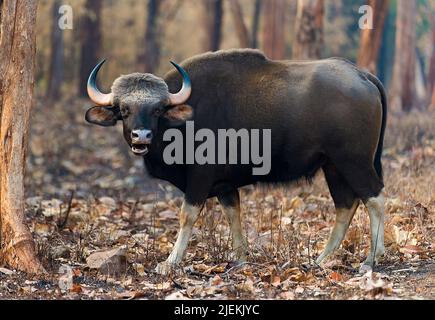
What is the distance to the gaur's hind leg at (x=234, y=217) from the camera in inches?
368

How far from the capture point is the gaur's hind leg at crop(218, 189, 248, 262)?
9359 millimetres

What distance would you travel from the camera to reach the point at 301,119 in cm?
885

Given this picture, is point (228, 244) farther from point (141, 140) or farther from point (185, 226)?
point (141, 140)

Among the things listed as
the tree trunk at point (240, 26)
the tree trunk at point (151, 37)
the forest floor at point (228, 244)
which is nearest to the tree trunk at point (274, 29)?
the tree trunk at point (240, 26)

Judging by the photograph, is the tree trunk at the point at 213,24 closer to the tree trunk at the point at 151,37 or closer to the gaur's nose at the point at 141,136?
the tree trunk at the point at 151,37

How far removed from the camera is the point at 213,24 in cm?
3173

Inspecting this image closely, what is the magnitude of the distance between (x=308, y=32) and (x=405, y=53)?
11.0m

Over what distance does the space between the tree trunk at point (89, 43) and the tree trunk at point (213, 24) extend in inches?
154

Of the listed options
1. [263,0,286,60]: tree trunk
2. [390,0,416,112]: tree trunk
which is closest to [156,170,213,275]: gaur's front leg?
[390,0,416,112]: tree trunk

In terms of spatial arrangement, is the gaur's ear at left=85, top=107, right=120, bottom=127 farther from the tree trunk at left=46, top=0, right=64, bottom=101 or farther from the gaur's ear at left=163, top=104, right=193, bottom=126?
the tree trunk at left=46, top=0, right=64, bottom=101

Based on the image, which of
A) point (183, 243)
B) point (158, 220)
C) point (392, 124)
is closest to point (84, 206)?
point (158, 220)

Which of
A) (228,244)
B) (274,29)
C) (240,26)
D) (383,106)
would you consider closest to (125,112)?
(228,244)

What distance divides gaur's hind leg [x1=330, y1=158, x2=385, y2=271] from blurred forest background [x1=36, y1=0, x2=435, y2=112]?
351 inches

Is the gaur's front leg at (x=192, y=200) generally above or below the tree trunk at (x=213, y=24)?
below
